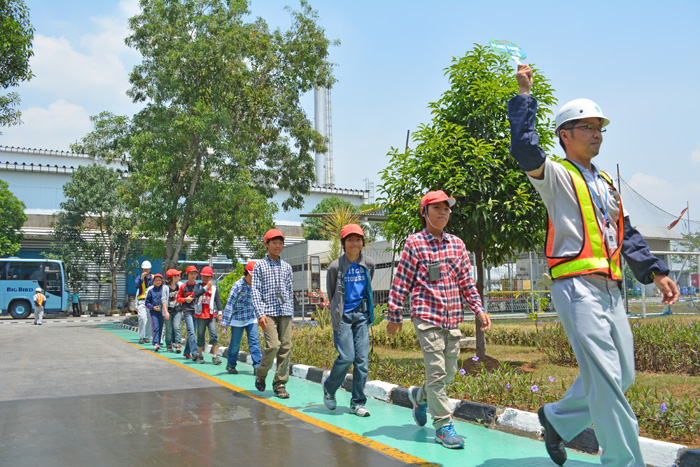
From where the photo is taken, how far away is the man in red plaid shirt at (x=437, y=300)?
4.86 m

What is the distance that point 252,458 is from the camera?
4.65m

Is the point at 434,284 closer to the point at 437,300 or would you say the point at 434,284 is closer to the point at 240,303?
the point at 437,300

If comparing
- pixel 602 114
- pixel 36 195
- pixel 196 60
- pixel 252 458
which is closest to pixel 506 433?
pixel 252 458

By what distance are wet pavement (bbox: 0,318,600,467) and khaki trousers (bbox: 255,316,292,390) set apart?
30cm

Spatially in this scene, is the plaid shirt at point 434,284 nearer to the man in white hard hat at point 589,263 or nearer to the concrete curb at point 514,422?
the concrete curb at point 514,422

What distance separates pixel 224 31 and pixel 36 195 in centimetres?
2781

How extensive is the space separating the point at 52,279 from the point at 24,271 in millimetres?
1608

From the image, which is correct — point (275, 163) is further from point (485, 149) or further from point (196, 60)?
point (485, 149)

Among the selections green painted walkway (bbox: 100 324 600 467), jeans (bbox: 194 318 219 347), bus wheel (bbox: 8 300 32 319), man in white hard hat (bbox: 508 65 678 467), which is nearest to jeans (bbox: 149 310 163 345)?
jeans (bbox: 194 318 219 347)

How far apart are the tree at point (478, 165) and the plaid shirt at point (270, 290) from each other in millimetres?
2213

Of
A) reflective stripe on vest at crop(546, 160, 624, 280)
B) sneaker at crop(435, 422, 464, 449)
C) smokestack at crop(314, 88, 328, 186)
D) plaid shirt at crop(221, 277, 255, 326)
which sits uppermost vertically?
smokestack at crop(314, 88, 328, 186)

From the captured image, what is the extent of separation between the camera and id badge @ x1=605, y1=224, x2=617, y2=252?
358 cm

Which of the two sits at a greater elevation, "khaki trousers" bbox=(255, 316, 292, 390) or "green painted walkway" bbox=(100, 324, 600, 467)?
"khaki trousers" bbox=(255, 316, 292, 390)

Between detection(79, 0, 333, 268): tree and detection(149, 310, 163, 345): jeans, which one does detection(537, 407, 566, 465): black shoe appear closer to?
detection(149, 310, 163, 345): jeans
